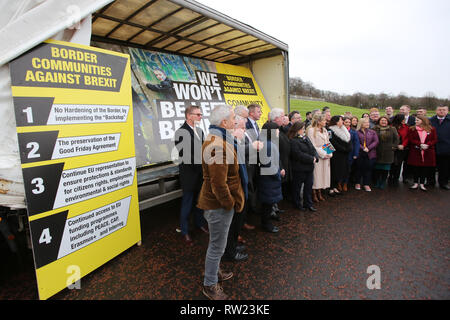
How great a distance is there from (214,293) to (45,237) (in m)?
1.82

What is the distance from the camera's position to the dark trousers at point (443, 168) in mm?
5816

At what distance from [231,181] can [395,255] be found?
2.67 metres

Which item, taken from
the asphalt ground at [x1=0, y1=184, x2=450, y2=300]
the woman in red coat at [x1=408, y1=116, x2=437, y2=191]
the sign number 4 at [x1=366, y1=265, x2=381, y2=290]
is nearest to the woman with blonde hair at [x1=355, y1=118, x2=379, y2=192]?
the woman in red coat at [x1=408, y1=116, x2=437, y2=191]

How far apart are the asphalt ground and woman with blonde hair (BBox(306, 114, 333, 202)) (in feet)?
2.80

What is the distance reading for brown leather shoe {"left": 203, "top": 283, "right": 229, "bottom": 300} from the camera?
241 centimetres

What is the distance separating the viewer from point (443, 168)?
230 inches

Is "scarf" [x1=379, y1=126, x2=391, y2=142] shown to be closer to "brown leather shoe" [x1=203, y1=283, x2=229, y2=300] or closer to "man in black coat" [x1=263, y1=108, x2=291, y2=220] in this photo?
"man in black coat" [x1=263, y1=108, x2=291, y2=220]

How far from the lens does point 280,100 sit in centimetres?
673

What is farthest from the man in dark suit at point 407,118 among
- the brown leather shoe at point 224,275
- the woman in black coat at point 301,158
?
the brown leather shoe at point 224,275

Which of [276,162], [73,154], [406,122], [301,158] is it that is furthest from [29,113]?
[406,122]

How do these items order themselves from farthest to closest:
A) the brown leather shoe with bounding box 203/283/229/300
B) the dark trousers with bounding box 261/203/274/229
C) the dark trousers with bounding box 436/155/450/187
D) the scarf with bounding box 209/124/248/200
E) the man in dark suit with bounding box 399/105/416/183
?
1. the man in dark suit with bounding box 399/105/416/183
2. the dark trousers with bounding box 436/155/450/187
3. the dark trousers with bounding box 261/203/274/229
4. the brown leather shoe with bounding box 203/283/229/300
5. the scarf with bounding box 209/124/248/200

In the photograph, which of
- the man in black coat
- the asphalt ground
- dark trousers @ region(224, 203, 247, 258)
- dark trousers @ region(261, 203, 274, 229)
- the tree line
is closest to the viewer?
the asphalt ground
